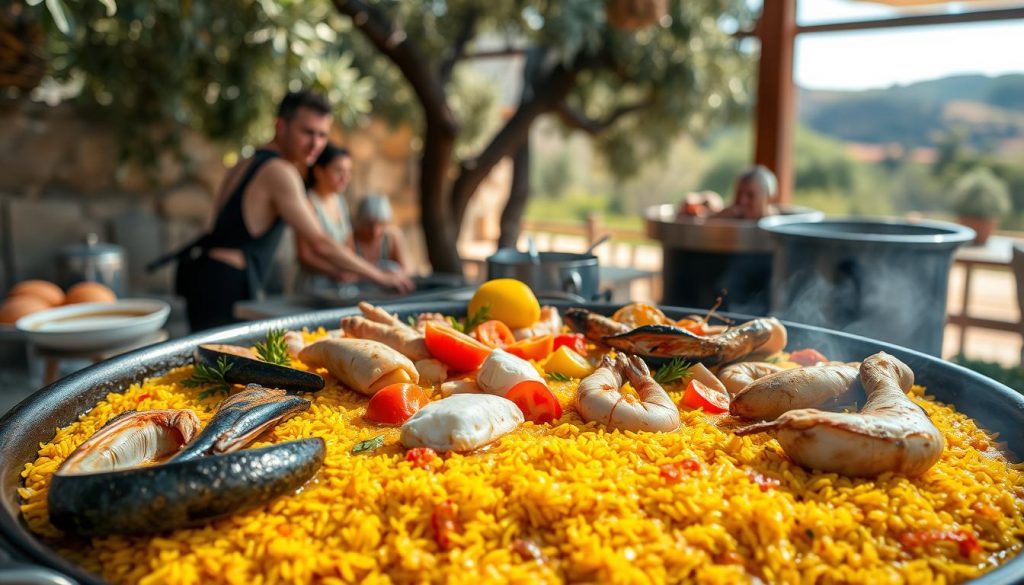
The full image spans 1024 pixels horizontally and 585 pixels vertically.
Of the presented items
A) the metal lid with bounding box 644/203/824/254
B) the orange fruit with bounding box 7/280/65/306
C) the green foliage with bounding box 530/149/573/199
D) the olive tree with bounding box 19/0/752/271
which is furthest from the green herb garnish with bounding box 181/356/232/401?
the green foliage with bounding box 530/149/573/199

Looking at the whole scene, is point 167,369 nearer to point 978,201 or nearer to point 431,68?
point 431,68

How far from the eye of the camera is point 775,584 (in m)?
1.08

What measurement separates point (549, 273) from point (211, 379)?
1.33 meters

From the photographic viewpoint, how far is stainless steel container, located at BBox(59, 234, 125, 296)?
582cm

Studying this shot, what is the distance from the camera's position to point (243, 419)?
139 centimetres

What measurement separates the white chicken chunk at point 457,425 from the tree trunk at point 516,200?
8.05 m

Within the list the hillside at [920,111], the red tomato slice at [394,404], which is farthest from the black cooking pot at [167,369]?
the hillside at [920,111]

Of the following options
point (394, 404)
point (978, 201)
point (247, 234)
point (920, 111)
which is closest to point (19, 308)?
point (247, 234)

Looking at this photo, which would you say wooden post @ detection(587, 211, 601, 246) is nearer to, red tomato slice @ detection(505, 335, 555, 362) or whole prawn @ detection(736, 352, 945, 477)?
red tomato slice @ detection(505, 335, 555, 362)

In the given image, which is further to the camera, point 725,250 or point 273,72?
point 273,72

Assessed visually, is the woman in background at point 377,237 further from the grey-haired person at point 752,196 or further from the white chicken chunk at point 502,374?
the white chicken chunk at point 502,374

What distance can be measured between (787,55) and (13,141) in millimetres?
6603

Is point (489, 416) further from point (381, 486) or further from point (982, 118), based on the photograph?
point (982, 118)

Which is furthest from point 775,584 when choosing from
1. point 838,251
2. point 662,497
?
point 838,251
